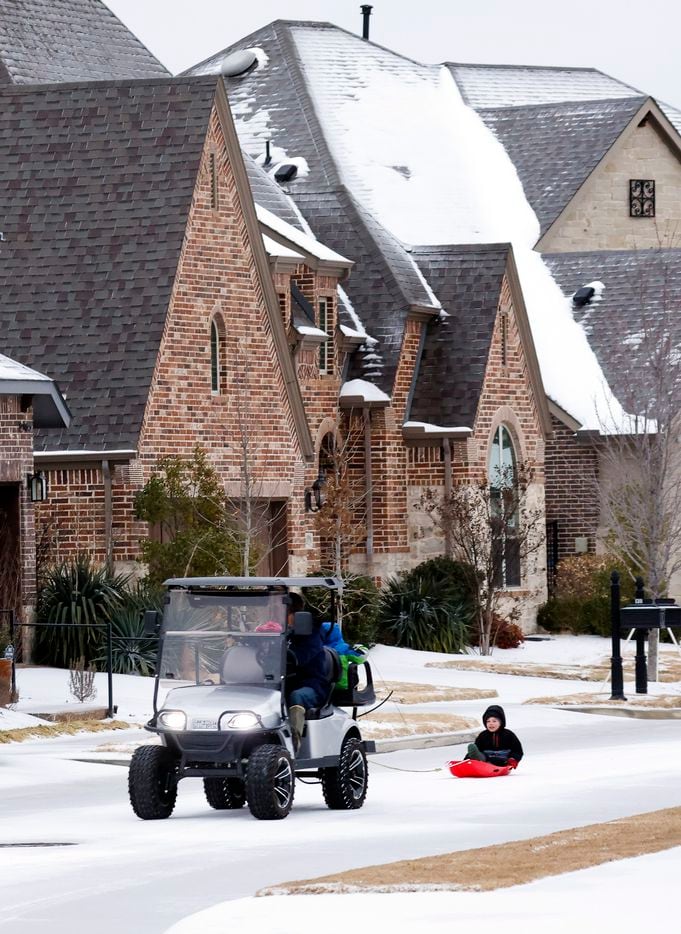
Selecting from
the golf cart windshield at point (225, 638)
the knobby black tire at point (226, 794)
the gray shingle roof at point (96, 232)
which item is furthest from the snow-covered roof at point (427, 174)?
the golf cart windshield at point (225, 638)

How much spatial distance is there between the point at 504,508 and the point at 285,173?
30.4 feet

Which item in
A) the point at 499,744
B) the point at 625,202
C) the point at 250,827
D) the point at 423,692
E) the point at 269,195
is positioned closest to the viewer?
the point at 250,827

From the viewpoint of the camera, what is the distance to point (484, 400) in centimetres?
4253

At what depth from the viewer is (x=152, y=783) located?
16.4 meters

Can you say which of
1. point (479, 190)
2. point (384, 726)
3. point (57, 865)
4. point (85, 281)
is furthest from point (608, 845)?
point (479, 190)

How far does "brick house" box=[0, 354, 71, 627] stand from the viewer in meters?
30.1

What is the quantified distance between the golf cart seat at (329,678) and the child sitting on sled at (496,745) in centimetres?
290

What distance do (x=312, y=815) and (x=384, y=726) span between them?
327 inches

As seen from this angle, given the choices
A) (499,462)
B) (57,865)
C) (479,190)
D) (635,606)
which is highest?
(479,190)

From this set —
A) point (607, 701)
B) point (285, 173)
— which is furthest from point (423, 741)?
point (285, 173)

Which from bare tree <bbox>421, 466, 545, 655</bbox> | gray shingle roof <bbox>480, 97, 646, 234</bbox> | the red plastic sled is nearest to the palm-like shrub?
bare tree <bbox>421, 466, 545, 655</bbox>

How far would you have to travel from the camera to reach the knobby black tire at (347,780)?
17125mm

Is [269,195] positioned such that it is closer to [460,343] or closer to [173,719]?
[460,343]

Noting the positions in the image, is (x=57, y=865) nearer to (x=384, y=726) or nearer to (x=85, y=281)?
(x=384, y=726)
